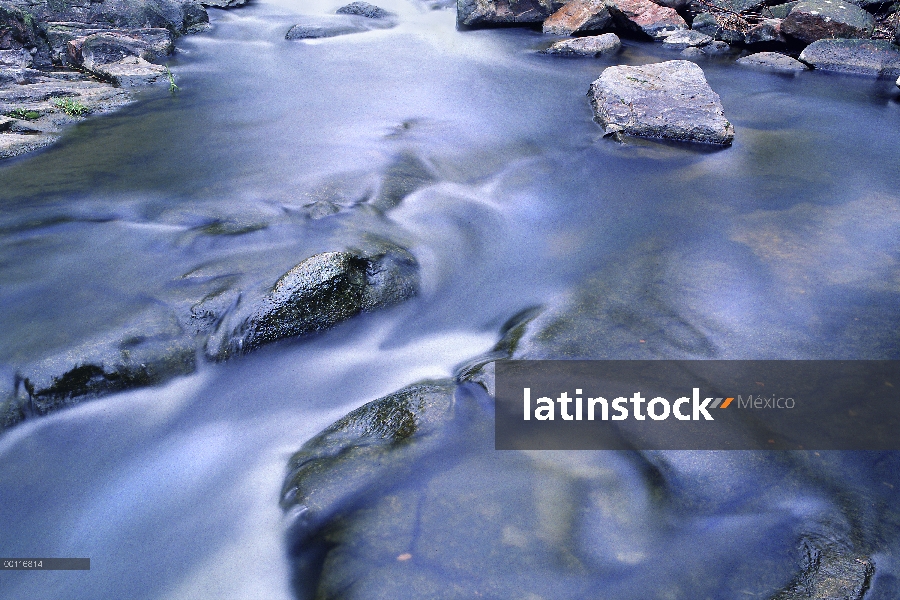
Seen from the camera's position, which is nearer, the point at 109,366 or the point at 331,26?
the point at 109,366

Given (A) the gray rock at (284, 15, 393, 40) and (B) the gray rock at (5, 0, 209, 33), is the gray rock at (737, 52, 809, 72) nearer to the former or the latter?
(A) the gray rock at (284, 15, 393, 40)

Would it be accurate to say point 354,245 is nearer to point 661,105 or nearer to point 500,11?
point 661,105

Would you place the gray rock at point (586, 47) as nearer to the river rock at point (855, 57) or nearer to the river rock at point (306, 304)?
the river rock at point (855, 57)

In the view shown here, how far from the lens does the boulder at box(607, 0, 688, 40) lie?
1201 cm

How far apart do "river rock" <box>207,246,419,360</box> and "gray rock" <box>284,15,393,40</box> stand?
9.13m

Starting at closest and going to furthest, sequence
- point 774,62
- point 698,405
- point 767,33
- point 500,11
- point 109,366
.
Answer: point 698,405, point 109,366, point 774,62, point 767,33, point 500,11

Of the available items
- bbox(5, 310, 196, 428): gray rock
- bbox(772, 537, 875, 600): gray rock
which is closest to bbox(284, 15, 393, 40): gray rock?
bbox(5, 310, 196, 428): gray rock

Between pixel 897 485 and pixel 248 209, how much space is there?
16.4 ft

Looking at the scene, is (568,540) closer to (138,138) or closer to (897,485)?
(897,485)

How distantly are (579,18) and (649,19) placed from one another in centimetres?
138

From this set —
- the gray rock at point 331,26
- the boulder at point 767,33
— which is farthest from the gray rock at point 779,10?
the gray rock at point 331,26

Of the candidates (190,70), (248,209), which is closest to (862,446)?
(248,209)

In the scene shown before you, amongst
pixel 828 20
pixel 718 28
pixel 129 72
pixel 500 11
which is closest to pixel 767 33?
pixel 718 28

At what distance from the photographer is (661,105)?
25.0ft
